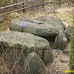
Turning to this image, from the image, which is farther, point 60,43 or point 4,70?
point 60,43

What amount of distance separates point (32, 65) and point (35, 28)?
84.7 inches

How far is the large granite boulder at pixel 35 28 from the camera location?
262 inches

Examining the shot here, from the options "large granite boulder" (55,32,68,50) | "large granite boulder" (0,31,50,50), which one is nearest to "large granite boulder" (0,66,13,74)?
"large granite boulder" (0,31,50,50)

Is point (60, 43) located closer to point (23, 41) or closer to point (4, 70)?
point (23, 41)

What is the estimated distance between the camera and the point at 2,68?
4285 millimetres

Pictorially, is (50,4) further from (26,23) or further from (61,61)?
(61,61)

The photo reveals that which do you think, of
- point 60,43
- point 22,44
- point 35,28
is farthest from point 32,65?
point 60,43

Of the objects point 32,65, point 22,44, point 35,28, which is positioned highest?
point 35,28

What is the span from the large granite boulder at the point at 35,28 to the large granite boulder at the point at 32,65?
1.86m

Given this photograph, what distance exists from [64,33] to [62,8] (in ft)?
15.2

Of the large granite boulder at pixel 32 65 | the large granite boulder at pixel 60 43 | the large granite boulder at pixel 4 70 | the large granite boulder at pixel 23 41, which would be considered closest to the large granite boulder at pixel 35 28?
the large granite boulder at pixel 60 43

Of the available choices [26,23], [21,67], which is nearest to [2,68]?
[21,67]

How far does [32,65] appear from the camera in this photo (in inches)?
190

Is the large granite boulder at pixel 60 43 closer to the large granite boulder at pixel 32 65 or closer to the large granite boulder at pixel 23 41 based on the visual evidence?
the large granite boulder at pixel 23 41
